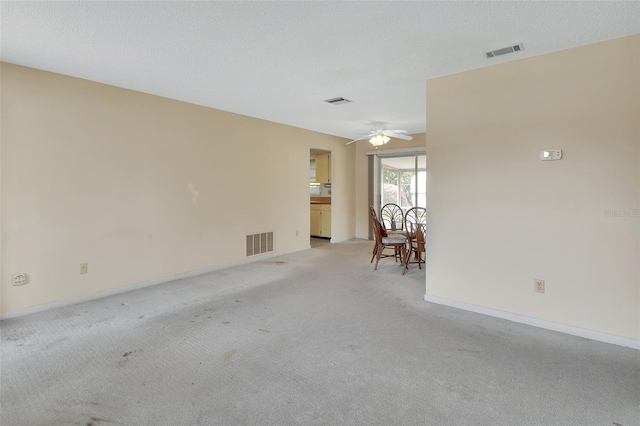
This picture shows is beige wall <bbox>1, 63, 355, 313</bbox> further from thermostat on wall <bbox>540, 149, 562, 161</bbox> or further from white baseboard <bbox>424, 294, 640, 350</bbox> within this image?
thermostat on wall <bbox>540, 149, 562, 161</bbox>

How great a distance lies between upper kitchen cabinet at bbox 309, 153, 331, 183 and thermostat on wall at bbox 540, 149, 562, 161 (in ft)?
16.2

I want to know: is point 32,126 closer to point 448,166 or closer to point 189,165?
point 189,165

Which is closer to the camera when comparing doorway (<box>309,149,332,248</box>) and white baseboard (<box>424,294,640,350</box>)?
white baseboard (<box>424,294,640,350</box>)

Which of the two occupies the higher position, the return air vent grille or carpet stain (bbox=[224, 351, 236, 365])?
the return air vent grille

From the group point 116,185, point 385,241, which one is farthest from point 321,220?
point 116,185

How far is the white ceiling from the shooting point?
211 centimetres

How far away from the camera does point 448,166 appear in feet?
11.1

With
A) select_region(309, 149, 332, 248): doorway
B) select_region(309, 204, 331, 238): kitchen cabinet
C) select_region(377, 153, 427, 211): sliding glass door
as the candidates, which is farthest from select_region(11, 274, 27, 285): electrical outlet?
select_region(377, 153, 427, 211): sliding glass door

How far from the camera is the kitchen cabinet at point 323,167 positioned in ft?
24.5

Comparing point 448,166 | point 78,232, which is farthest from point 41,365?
point 448,166

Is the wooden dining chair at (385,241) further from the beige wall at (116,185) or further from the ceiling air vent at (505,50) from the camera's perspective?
the ceiling air vent at (505,50)

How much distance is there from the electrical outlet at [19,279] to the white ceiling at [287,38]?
79.1 inches

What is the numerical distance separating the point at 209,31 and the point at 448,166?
8.35ft

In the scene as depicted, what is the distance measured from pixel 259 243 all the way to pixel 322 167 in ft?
9.30
